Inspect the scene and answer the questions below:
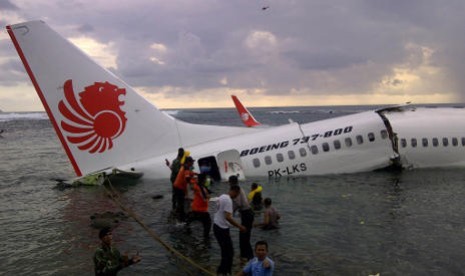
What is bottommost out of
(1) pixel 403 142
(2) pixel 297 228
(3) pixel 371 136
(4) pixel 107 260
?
(2) pixel 297 228

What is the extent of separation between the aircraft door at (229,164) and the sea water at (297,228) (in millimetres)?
631

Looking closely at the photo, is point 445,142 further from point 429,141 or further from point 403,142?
point 403,142

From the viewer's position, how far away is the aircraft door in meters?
20.4

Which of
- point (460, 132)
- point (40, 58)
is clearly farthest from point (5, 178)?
point (460, 132)

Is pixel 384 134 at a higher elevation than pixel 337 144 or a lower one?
higher

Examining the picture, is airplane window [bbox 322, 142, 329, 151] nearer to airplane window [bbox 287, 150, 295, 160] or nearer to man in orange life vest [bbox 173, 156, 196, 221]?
airplane window [bbox 287, 150, 295, 160]

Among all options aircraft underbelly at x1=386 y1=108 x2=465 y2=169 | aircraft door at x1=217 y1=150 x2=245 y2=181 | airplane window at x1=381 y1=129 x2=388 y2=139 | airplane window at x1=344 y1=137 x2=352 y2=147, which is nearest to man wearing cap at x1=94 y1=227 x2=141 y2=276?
aircraft door at x1=217 y1=150 x2=245 y2=181

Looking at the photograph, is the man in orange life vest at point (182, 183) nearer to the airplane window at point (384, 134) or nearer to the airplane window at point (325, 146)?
the airplane window at point (325, 146)

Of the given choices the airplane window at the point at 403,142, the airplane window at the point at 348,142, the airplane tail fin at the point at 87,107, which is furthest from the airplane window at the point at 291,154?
the airplane window at the point at 403,142

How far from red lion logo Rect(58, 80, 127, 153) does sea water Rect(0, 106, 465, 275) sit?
2564mm

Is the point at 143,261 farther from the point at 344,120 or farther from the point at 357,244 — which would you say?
the point at 344,120

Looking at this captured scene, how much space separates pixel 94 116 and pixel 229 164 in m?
6.72

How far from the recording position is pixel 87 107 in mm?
19203

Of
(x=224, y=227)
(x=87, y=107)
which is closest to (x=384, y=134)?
(x=224, y=227)
